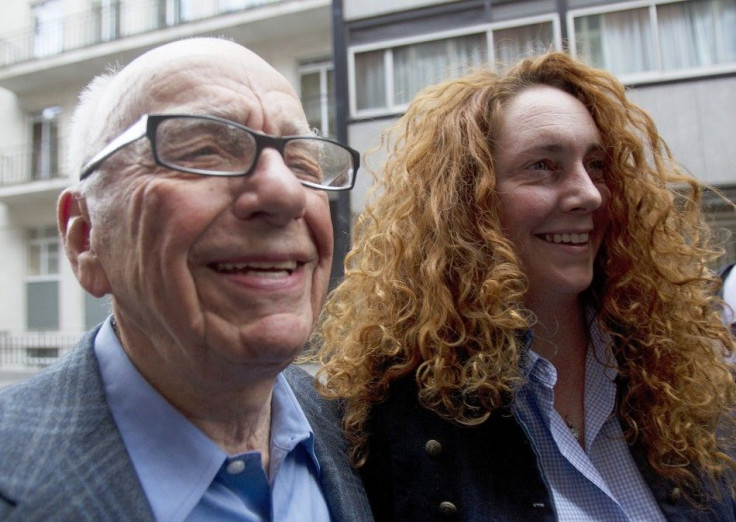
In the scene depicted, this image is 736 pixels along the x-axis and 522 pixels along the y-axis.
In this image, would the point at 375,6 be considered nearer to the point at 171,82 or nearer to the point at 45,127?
the point at 171,82

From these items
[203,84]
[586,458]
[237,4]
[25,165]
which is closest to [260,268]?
[203,84]

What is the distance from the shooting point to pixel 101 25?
506 inches

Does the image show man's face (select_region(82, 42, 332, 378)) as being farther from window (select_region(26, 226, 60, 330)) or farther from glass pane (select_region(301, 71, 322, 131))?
window (select_region(26, 226, 60, 330))

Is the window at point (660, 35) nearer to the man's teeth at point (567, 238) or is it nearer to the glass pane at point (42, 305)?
the man's teeth at point (567, 238)

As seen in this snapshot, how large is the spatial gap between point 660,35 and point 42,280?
40.5 ft

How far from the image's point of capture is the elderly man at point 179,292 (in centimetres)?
103

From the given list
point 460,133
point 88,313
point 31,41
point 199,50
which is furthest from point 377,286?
point 31,41

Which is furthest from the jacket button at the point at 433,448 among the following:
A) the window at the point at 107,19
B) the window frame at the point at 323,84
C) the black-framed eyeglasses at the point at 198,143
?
the window at the point at 107,19

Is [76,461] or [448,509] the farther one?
[448,509]

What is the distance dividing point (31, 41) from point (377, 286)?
48.4 feet

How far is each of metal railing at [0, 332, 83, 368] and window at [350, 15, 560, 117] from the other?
8.00m

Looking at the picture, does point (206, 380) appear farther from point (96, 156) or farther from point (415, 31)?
point (415, 31)

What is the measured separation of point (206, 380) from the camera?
1115mm

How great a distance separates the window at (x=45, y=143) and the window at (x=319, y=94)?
6021 mm
